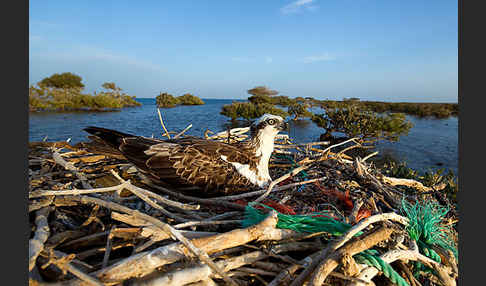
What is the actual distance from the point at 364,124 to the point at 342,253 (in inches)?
409

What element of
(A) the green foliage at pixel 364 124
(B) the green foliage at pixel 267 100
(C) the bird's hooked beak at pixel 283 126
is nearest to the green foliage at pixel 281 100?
(B) the green foliage at pixel 267 100

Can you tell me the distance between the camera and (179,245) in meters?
0.97

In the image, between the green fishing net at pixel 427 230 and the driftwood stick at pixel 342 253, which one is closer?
the driftwood stick at pixel 342 253

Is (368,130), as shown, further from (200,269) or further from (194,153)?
(200,269)

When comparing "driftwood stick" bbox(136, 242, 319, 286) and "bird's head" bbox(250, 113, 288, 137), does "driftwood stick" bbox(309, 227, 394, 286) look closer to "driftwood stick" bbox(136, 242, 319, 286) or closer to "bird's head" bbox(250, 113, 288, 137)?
"driftwood stick" bbox(136, 242, 319, 286)

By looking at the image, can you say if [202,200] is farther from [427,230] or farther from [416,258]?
[427,230]

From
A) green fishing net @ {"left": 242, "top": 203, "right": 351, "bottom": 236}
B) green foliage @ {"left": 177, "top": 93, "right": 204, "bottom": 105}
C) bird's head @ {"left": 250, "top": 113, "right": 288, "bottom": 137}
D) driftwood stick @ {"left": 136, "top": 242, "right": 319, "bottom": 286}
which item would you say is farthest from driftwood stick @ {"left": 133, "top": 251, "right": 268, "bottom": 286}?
green foliage @ {"left": 177, "top": 93, "right": 204, "bottom": 105}

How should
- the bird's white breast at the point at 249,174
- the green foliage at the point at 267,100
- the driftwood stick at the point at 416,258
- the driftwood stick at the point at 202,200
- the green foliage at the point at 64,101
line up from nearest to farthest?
the driftwood stick at the point at 416,258
the driftwood stick at the point at 202,200
the bird's white breast at the point at 249,174
the green foliage at the point at 64,101
the green foliage at the point at 267,100

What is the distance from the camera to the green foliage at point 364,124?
32.4 feet

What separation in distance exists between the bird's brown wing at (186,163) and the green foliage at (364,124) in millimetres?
9277

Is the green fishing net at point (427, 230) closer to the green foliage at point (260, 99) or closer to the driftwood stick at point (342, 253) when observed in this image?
the driftwood stick at point (342, 253)

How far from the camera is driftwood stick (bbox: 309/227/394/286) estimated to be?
0.91 meters

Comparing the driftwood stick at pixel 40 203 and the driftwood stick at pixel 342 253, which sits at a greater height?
the driftwood stick at pixel 40 203

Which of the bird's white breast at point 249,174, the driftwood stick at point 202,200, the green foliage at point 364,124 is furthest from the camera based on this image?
the green foliage at point 364,124
